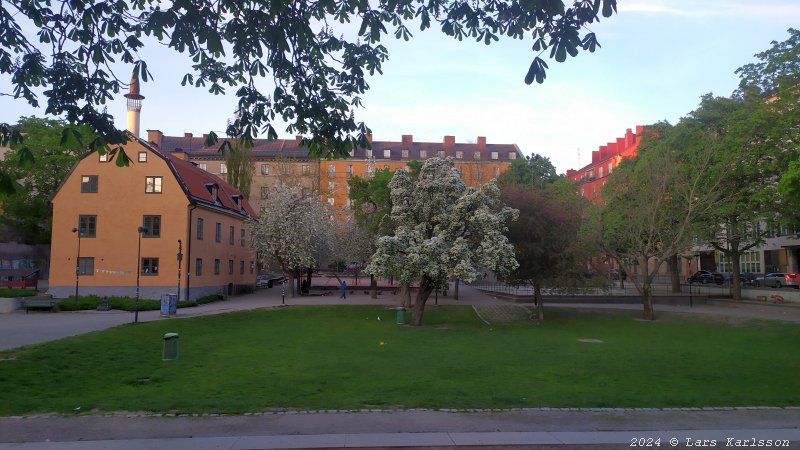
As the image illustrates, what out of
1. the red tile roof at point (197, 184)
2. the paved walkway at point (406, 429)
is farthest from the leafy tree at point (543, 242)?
the red tile roof at point (197, 184)

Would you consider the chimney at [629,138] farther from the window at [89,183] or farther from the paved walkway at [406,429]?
the paved walkway at [406,429]

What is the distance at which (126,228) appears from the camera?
122 feet

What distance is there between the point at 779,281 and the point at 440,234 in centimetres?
3578

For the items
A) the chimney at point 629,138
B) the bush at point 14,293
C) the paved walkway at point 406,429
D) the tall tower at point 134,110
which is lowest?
the paved walkway at point 406,429

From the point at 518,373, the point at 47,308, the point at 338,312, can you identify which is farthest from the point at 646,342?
the point at 47,308

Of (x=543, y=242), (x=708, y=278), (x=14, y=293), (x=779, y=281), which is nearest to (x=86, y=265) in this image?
(x=14, y=293)

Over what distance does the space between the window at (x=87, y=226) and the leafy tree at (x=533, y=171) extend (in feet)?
115

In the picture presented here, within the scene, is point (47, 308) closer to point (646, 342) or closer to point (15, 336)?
point (15, 336)

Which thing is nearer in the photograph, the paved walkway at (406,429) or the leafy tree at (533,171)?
the paved walkway at (406,429)

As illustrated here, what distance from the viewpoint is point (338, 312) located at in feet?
105

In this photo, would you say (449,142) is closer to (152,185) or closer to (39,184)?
(39,184)

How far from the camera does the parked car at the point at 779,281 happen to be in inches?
1757

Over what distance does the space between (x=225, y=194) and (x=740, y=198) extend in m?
38.0

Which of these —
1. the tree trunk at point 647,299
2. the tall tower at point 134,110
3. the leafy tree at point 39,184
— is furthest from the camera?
the leafy tree at point 39,184
